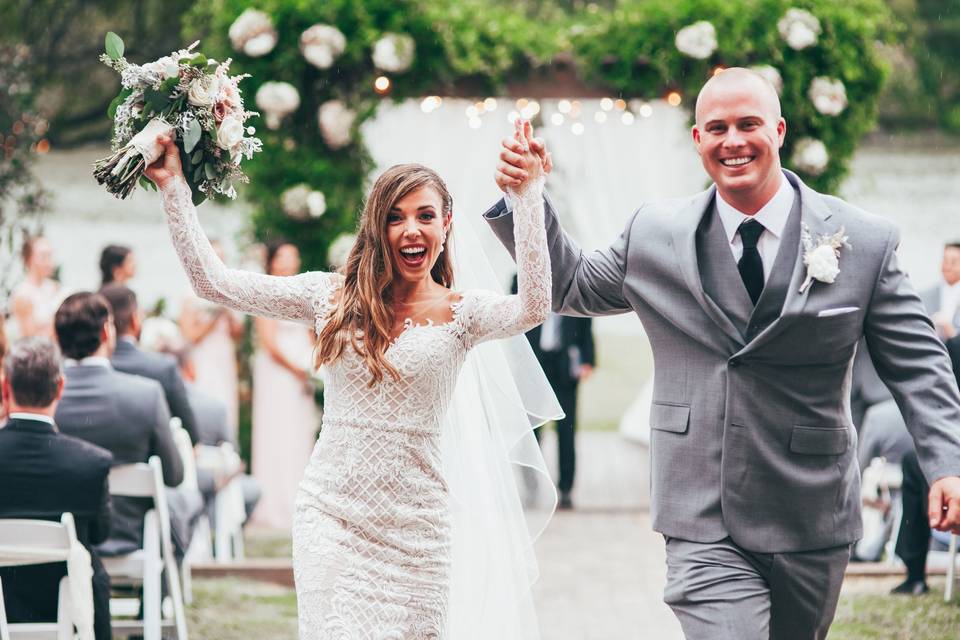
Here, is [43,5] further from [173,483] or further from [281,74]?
[173,483]

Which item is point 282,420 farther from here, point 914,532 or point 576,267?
point 576,267

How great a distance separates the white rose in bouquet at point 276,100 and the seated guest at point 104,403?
4.28 m

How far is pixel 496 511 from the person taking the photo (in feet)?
15.0

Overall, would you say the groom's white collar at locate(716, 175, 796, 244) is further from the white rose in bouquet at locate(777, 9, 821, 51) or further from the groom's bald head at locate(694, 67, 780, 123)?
the white rose in bouquet at locate(777, 9, 821, 51)

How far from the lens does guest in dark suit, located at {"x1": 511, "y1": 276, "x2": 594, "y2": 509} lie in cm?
1051

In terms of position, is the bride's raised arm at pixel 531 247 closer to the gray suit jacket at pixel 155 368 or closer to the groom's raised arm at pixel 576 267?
the groom's raised arm at pixel 576 267

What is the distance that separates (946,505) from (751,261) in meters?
0.84

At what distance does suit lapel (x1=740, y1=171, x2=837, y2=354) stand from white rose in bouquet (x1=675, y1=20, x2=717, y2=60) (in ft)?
21.1

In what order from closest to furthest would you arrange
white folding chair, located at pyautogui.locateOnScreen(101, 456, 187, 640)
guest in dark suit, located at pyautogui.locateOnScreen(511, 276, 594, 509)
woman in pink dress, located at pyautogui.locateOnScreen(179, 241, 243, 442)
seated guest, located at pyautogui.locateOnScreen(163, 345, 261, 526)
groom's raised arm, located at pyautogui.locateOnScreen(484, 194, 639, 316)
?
1. groom's raised arm, located at pyautogui.locateOnScreen(484, 194, 639, 316)
2. white folding chair, located at pyautogui.locateOnScreen(101, 456, 187, 640)
3. seated guest, located at pyautogui.locateOnScreen(163, 345, 261, 526)
4. woman in pink dress, located at pyautogui.locateOnScreen(179, 241, 243, 442)
5. guest in dark suit, located at pyautogui.locateOnScreen(511, 276, 594, 509)

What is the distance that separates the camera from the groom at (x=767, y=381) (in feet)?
12.2

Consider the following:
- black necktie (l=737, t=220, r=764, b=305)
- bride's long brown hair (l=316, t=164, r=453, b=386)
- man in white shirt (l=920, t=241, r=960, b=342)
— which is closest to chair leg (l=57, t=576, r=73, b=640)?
bride's long brown hair (l=316, t=164, r=453, b=386)

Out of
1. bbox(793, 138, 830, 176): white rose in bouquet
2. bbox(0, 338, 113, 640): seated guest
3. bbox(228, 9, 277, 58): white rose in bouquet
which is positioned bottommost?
bbox(0, 338, 113, 640): seated guest

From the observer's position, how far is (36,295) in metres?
10.5

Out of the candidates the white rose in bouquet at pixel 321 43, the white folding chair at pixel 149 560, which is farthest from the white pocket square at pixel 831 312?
the white rose in bouquet at pixel 321 43
